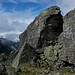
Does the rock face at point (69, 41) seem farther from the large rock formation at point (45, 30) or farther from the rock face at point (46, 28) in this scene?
the rock face at point (46, 28)

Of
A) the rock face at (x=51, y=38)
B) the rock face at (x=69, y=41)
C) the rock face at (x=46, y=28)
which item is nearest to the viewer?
the rock face at (x=69, y=41)

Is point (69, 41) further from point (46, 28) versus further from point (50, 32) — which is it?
point (50, 32)

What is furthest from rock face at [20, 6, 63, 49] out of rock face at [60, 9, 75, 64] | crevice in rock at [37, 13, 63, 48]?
rock face at [60, 9, 75, 64]

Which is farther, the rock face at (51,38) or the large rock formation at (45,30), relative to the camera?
the large rock formation at (45,30)

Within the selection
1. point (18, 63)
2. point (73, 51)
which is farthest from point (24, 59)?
point (73, 51)

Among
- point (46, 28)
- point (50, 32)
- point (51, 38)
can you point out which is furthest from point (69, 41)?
point (50, 32)

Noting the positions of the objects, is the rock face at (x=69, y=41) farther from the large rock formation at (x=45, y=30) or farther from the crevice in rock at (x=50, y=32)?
the crevice in rock at (x=50, y=32)

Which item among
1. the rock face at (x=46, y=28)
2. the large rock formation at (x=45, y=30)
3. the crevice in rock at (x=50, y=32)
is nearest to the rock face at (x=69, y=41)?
the large rock formation at (x=45, y=30)

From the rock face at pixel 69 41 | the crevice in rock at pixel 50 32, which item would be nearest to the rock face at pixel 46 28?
the crevice in rock at pixel 50 32

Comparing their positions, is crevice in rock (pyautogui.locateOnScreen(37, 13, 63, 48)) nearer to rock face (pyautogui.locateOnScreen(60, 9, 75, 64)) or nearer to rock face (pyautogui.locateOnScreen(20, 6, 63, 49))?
rock face (pyautogui.locateOnScreen(20, 6, 63, 49))

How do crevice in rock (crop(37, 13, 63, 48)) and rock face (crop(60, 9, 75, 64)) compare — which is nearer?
rock face (crop(60, 9, 75, 64))

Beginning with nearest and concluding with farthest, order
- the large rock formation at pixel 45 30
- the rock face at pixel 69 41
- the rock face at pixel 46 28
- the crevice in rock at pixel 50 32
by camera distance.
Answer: the rock face at pixel 69 41 < the large rock formation at pixel 45 30 < the crevice in rock at pixel 50 32 < the rock face at pixel 46 28

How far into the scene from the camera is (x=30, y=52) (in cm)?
13225

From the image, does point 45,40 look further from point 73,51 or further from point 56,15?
point 73,51
